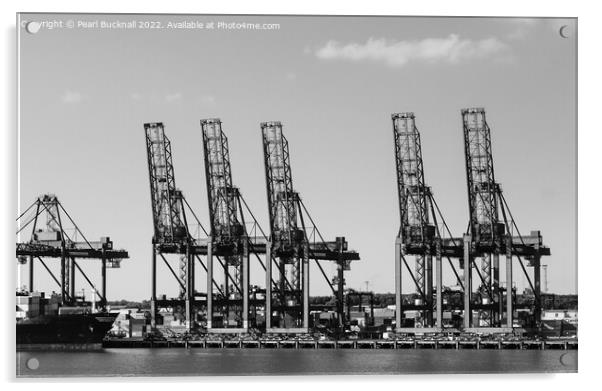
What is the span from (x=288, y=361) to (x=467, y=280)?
46.0 feet

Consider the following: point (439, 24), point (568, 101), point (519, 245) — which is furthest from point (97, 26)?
point (519, 245)

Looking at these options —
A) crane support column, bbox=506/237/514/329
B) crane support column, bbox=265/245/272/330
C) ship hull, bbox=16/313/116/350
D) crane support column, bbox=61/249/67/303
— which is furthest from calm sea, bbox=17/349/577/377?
crane support column, bbox=506/237/514/329

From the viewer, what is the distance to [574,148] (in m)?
25.2

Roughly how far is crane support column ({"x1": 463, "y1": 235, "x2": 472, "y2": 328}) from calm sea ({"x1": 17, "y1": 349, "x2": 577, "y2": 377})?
4995 millimetres

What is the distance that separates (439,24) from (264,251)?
32.5m

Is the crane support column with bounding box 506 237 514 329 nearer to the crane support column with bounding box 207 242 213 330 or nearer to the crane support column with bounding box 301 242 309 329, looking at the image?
the crane support column with bounding box 301 242 309 329

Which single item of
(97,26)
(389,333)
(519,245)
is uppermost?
(97,26)

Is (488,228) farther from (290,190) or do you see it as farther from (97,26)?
(97,26)

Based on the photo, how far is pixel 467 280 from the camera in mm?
53938

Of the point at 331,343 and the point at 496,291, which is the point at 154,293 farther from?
the point at 496,291

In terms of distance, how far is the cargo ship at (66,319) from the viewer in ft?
156

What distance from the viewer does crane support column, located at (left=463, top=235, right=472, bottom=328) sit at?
53.0 meters

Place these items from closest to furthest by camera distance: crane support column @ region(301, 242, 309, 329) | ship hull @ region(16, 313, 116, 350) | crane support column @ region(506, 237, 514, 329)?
ship hull @ region(16, 313, 116, 350), crane support column @ region(506, 237, 514, 329), crane support column @ region(301, 242, 309, 329)

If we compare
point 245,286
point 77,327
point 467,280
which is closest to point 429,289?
point 467,280
